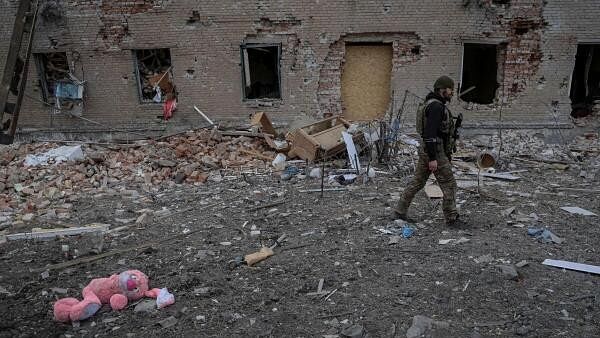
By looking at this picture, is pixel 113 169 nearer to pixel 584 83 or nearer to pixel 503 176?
pixel 503 176

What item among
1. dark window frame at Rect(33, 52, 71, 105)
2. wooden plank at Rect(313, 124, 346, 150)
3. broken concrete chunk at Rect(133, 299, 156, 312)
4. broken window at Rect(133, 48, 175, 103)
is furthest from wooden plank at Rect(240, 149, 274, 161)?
dark window frame at Rect(33, 52, 71, 105)

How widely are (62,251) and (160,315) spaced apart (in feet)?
7.28

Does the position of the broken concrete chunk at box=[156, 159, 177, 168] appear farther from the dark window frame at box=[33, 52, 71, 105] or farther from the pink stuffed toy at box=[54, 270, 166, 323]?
the dark window frame at box=[33, 52, 71, 105]

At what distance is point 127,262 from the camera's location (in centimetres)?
500

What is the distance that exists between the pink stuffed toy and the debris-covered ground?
0.30 ft

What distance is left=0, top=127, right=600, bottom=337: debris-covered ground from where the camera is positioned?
151 inches

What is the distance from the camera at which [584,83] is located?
36.5ft

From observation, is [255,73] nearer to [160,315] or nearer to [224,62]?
[224,62]

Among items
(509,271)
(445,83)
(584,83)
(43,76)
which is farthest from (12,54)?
(584,83)

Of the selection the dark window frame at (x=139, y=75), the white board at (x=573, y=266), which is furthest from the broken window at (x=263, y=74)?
the white board at (x=573, y=266)

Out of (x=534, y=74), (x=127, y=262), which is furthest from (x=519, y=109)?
(x=127, y=262)

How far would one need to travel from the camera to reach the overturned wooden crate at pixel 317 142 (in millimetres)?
8508

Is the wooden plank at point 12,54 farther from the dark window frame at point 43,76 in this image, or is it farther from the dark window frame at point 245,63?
the dark window frame at point 43,76

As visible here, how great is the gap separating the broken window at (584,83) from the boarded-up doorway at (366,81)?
16.4 ft
